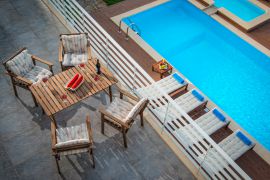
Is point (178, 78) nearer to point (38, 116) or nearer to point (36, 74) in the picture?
point (36, 74)

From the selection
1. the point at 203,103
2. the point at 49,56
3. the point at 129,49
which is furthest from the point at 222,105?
the point at 49,56

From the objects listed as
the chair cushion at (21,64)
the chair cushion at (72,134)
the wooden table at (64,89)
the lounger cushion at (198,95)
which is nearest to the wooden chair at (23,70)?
the chair cushion at (21,64)

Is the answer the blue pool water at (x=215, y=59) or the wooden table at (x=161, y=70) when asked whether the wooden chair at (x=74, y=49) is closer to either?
the wooden table at (x=161, y=70)

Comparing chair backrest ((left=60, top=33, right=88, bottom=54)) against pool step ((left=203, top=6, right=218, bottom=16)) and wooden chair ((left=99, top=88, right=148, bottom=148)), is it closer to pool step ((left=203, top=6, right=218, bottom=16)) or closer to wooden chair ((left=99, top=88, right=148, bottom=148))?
wooden chair ((left=99, top=88, right=148, bottom=148))

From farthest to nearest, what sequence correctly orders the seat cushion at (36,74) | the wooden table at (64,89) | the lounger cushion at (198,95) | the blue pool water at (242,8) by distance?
→ the blue pool water at (242,8) → the lounger cushion at (198,95) → the seat cushion at (36,74) → the wooden table at (64,89)

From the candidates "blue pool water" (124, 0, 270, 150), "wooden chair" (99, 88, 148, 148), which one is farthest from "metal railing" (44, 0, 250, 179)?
"blue pool water" (124, 0, 270, 150)

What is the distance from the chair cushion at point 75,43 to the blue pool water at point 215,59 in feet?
14.0

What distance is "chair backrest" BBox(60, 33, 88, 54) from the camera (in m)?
7.44

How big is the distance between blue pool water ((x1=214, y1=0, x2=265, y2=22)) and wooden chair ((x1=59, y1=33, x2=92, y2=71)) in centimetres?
803

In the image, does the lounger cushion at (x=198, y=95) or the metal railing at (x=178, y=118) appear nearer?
the metal railing at (x=178, y=118)

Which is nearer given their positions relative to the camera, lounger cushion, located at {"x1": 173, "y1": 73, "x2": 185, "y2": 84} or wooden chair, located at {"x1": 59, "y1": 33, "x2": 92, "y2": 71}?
wooden chair, located at {"x1": 59, "y1": 33, "x2": 92, "y2": 71}

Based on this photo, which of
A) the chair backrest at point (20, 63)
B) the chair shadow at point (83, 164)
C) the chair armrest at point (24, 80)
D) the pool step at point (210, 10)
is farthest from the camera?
the pool step at point (210, 10)

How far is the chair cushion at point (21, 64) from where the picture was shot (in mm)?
6621

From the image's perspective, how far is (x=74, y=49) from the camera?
7.62 meters
